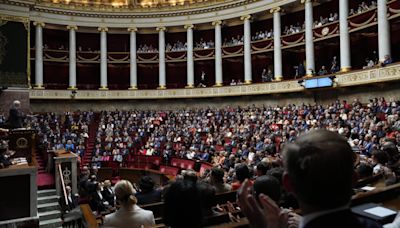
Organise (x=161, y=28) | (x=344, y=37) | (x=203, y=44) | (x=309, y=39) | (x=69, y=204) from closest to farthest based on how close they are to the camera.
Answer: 1. (x=69, y=204)
2. (x=344, y=37)
3. (x=309, y=39)
4. (x=203, y=44)
5. (x=161, y=28)

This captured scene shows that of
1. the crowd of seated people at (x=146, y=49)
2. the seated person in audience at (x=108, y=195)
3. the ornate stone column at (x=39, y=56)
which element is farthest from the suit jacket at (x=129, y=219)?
the crowd of seated people at (x=146, y=49)

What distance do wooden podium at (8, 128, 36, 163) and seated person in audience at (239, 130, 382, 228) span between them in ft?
39.5

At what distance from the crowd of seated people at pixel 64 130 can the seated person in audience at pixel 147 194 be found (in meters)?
11.5

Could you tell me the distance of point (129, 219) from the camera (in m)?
3.63

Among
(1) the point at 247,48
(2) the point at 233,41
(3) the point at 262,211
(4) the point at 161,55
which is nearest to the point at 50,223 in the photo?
(3) the point at 262,211

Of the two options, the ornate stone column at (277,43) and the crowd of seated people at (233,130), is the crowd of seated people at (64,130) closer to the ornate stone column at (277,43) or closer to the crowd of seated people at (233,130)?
the crowd of seated people at (233,130)

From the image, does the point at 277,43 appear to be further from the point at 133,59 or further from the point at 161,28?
the point at 133,59

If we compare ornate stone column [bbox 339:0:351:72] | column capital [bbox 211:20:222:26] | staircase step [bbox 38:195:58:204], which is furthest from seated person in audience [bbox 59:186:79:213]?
column capital [bbox 211:20:222:26]

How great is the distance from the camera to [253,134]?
16969 millimetres

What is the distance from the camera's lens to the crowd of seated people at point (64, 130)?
18656mm

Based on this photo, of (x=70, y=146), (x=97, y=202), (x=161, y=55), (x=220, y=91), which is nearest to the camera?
(x=97, y=202)

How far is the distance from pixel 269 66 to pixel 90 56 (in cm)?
1639

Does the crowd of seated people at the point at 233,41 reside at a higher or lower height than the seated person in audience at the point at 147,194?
higher

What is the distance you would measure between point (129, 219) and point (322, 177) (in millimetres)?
2802
